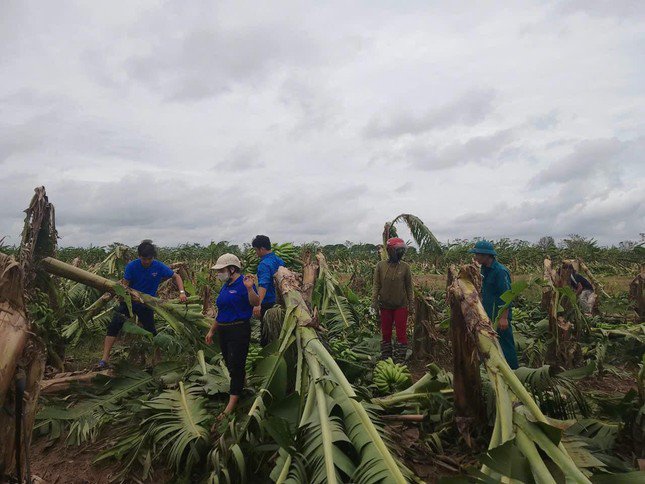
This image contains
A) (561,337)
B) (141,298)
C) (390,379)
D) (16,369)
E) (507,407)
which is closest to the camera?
(16,369)

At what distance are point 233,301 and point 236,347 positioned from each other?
47 centimetres

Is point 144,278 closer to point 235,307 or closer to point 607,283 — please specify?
point 235,307

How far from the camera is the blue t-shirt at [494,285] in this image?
5.00 m

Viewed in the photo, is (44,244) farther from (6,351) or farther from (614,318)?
(614,318)

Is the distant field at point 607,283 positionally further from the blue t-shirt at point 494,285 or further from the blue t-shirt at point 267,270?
the blue t-shirt at point 267,270

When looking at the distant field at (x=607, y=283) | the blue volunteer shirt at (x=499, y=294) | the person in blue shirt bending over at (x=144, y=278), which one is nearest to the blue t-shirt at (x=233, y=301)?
the person in blue shirt bending over at (x=144, y=278)

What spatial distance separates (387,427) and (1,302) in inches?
111

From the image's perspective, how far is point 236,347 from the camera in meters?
4.40

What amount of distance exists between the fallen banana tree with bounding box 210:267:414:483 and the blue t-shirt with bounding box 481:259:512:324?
2.24 metres

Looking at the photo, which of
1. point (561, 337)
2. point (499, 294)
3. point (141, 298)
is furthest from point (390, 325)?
point (141, 298)

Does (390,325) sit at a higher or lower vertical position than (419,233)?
lower

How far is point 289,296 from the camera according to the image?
4.93 m

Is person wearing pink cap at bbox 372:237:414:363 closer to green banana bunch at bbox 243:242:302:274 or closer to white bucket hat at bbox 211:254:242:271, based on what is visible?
green banana bunch at bbox 243:242:302:274

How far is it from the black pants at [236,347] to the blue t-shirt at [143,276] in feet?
A: 6.86
